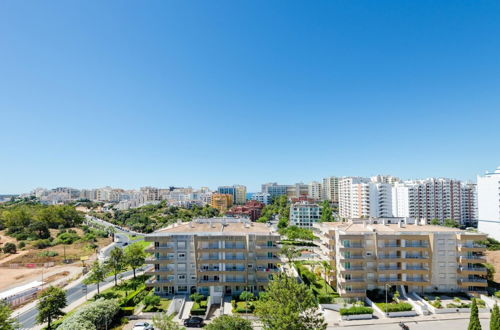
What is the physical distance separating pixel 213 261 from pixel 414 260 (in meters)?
35.5

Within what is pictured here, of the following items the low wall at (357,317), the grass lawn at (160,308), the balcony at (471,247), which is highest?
the balcony at (471,247)

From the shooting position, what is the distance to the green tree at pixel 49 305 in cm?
3747

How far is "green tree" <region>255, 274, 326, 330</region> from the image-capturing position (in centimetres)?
2852

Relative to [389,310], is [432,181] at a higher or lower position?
higher

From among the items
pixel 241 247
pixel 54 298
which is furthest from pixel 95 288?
pixel 241 247

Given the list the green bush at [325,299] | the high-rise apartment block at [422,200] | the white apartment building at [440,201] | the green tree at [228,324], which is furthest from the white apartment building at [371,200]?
the green tree at [228,324]

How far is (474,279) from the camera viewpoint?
46.0 meters

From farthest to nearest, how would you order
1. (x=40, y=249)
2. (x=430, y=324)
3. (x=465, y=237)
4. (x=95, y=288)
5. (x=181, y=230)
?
1. (x=40, y=249)
2. (x=95, y=288)
3. (x=181, y=230)
4. (x=465, y=237)
5. (x=430, y=324)

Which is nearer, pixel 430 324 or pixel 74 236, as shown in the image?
pixel 430 324

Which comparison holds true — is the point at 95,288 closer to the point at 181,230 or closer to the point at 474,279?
the point at 181,230

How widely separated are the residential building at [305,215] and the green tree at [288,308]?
90.2m

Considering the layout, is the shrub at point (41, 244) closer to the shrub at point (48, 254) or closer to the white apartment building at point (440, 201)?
the shrub at point (48, 254)

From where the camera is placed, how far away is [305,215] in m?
120

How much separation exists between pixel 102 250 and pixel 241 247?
2782 inches
